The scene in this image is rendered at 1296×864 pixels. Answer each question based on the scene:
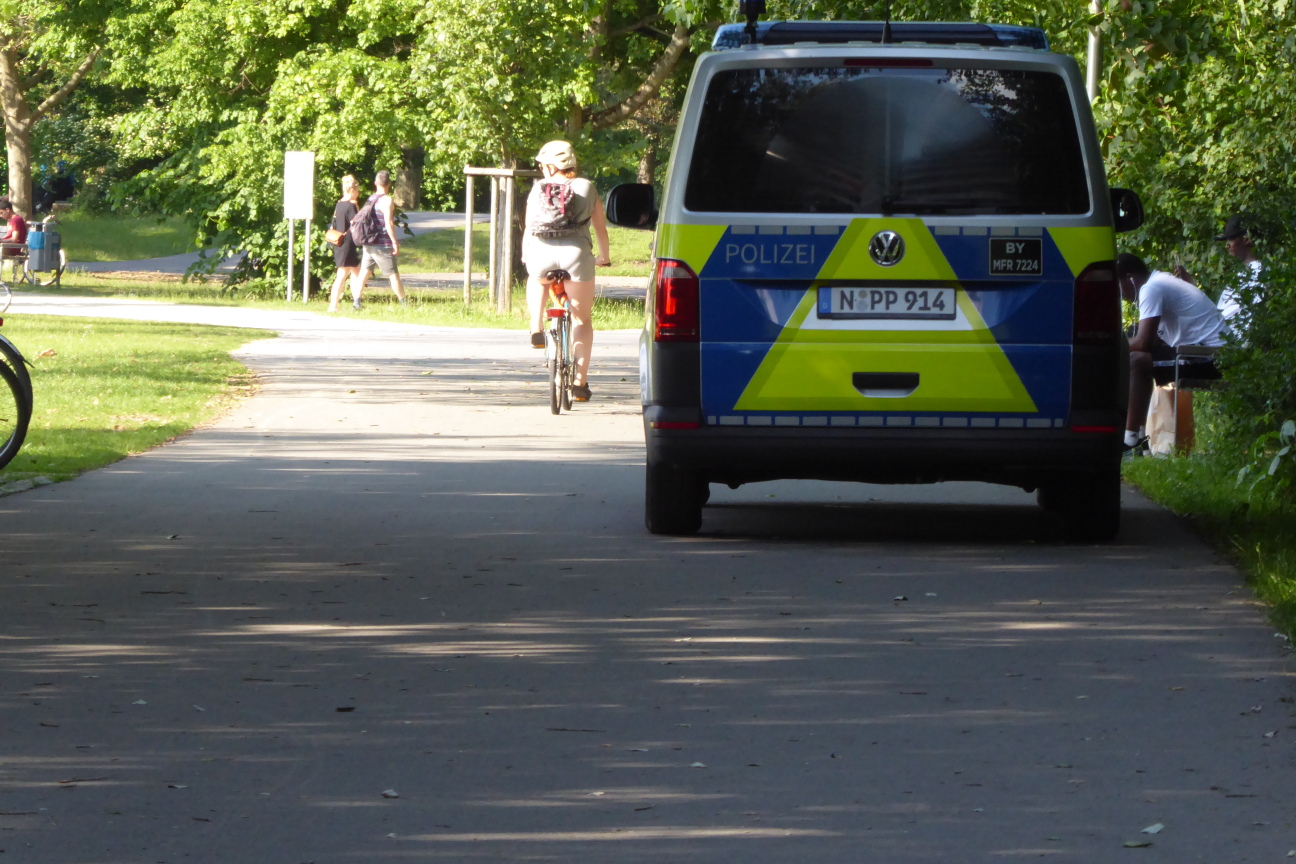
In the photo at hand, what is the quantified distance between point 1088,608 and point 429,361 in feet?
46.1

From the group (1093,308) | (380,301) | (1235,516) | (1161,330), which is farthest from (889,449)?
(380,301)

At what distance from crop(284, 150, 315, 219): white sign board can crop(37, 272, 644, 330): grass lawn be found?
1371 mm

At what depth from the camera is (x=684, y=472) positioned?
30.9 feet

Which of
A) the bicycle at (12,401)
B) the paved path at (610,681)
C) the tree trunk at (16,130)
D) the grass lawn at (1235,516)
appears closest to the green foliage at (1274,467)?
the grass lawn at (1235,516)

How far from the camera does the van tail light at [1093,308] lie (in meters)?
8.87

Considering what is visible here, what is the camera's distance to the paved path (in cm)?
482

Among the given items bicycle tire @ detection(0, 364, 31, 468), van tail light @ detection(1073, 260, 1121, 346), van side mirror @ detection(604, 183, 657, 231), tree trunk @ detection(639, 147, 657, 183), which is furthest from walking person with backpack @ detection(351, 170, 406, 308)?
tree trunk @ detection(639, 147, 657, 183)

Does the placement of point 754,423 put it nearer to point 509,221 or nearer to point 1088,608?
point 1088,608

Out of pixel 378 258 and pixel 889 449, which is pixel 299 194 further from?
pixel 889 449

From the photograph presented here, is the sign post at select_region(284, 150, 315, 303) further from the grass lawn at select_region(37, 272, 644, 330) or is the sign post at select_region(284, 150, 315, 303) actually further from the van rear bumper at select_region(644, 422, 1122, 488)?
the van rear bumper at select_region(644, 422, 1122, 488)

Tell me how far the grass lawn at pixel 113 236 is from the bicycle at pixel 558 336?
37178 mm

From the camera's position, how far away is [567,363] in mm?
15805

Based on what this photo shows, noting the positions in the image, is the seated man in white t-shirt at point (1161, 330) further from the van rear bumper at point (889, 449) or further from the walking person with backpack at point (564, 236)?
the van rear bumper at point (889, 449)

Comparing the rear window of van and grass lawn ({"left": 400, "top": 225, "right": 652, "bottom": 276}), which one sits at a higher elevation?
the rear window of van
